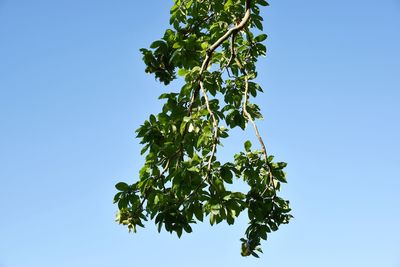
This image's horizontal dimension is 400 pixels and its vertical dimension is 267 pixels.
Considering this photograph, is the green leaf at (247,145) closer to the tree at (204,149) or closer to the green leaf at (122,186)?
the tree at (204,149)

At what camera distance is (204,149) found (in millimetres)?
4355

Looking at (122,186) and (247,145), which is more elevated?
(247,145)

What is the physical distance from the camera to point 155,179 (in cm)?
443

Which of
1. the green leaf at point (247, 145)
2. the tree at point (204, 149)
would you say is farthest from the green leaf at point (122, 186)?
the green leaf at point (247, 145)

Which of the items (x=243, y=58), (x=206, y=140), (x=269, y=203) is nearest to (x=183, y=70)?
(x=206, y=140)

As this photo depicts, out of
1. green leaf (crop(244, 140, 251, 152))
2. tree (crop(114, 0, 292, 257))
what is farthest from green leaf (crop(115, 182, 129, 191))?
green leaf (crop(244, 140, 251, 152))

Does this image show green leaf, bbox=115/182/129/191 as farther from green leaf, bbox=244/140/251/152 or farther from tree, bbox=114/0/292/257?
green leaf, bbox=244/140/251/152

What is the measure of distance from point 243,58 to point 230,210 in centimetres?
257

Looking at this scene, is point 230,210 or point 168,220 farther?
point 168,220

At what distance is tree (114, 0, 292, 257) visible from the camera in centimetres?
397

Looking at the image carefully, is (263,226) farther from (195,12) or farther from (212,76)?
(195,12)

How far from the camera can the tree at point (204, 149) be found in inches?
156

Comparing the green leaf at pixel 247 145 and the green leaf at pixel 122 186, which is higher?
the green leaf at pixel 247 145

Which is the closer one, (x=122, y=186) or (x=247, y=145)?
(x=122, y=186)
